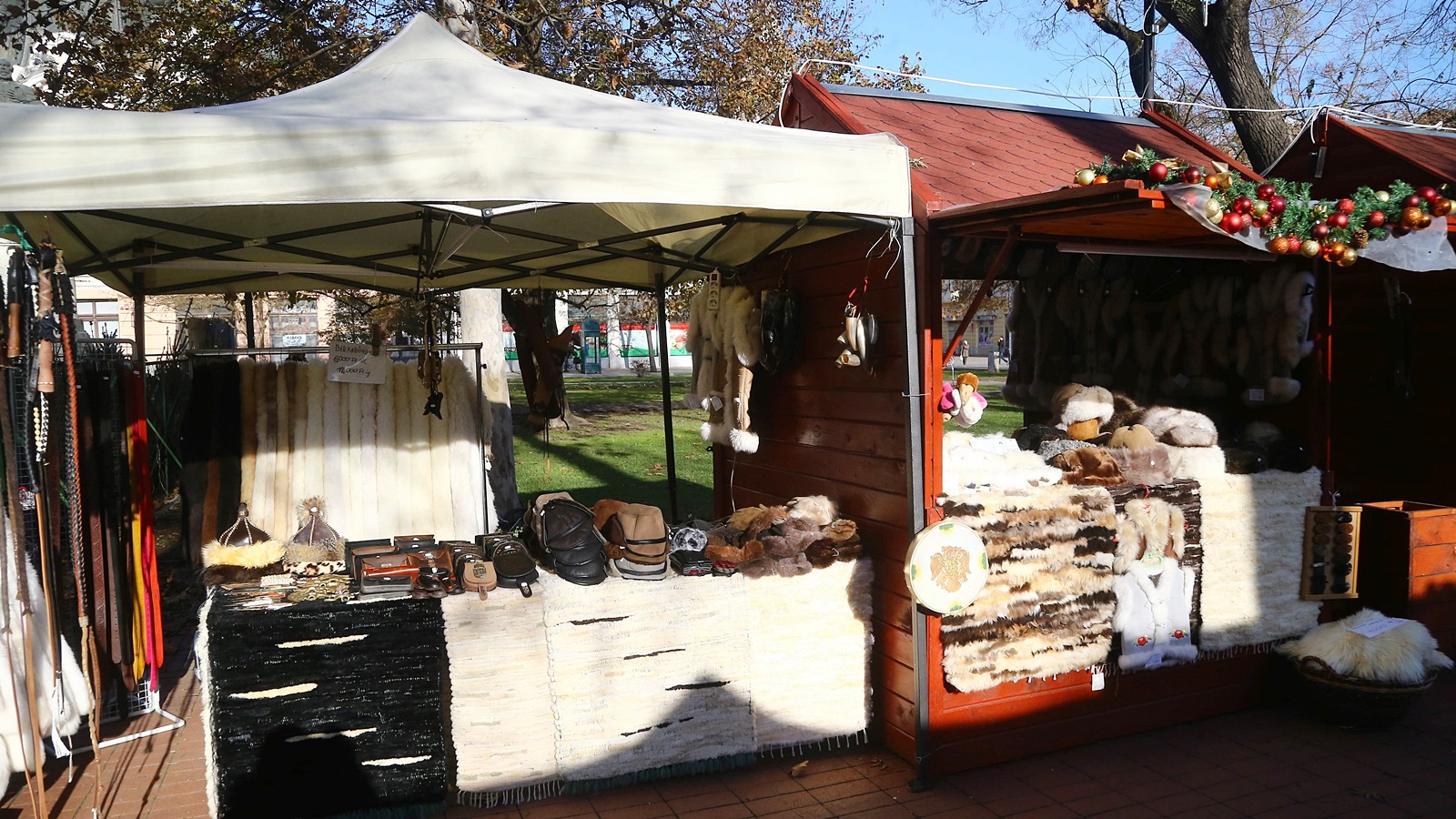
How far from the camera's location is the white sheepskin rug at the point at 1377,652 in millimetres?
4434

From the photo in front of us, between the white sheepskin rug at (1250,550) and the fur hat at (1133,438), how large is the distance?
7.2 inches

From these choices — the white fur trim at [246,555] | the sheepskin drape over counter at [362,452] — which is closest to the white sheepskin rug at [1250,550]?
the sheepskin drape over counter at [362,452]

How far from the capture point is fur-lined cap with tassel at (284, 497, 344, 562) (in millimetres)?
4520

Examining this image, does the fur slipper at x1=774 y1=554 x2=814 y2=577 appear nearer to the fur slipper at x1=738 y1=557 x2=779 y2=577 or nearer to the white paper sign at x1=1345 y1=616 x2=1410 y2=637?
the fur slipper at x1=738 y1=557 x2=779 y2=577

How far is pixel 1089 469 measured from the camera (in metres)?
4.48

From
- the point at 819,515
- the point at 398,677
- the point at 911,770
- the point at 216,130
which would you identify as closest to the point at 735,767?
the point at 911,770

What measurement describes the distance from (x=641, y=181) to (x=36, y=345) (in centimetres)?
208

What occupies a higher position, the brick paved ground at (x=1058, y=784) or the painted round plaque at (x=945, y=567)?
the painted round plaque at (x=945, y=567)

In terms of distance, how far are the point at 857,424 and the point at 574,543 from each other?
4.72 ft

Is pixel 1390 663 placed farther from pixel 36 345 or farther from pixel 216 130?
pixel 36 345

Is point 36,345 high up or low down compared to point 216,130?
down

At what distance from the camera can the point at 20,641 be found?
Result: 3.70 meters

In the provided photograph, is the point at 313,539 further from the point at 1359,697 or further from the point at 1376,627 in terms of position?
the point at 1376,627

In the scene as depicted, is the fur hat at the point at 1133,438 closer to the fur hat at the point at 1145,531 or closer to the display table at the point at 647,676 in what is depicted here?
the fur hat at the point at 1145,531
